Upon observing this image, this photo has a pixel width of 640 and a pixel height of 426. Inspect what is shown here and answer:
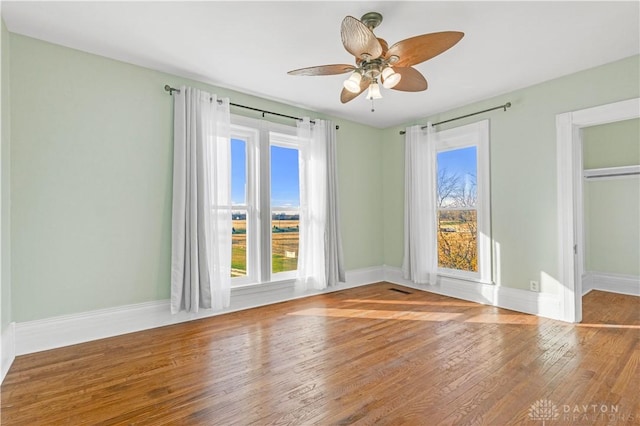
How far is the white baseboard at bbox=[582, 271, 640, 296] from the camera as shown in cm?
438

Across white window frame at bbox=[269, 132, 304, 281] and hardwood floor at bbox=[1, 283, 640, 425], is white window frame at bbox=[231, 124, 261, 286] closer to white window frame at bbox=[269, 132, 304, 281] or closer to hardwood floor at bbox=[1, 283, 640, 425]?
white window frame at bbox=[269, 132, 304, 281]

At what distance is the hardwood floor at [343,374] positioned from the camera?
1.81 meters

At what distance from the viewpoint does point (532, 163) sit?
3.65 metres

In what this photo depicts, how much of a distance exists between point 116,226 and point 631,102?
5040 millimetres

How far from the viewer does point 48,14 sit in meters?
2.35

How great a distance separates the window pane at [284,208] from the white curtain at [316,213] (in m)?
0.12

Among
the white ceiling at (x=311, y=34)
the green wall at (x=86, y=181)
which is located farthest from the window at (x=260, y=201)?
the green wall at (x=86, y=181)

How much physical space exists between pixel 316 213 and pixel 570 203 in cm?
289

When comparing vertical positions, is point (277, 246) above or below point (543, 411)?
above

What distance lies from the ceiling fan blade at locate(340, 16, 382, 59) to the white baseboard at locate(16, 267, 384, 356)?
114 inches

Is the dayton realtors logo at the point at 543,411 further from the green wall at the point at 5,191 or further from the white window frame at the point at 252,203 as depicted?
the green wall at the point at 5,191

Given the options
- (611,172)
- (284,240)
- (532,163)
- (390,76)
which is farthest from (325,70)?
(611,172)

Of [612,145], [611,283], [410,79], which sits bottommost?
[611,283]

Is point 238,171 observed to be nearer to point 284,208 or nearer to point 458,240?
point 284,208
